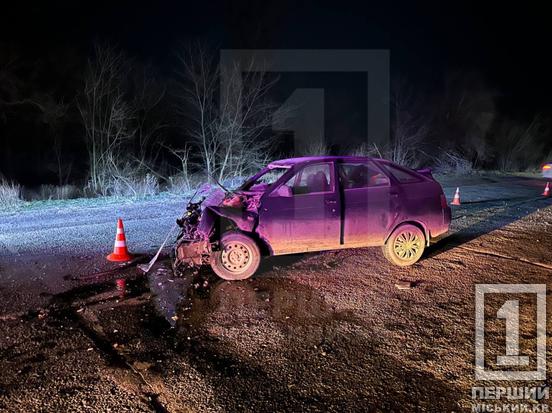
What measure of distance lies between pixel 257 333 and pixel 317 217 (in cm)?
221

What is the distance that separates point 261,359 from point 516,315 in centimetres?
288

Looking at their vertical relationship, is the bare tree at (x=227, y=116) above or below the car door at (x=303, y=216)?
above

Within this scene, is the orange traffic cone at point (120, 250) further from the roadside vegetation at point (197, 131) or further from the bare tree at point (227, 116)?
the bare tree at point (227, 116)

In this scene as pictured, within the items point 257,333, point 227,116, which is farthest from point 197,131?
point 257,333

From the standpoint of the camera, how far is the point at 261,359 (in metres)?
3.86

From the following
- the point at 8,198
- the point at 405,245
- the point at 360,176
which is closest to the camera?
the point at 405,245

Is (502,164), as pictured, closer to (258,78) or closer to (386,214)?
(258,78)

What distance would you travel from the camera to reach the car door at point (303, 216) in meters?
5.98

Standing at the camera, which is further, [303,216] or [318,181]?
[318,181]

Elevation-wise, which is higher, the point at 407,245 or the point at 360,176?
the point at 360,176

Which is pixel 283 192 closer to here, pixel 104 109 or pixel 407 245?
pixel 407 245

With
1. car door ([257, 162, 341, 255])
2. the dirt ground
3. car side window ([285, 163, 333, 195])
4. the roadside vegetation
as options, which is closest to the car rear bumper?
the dirt ground

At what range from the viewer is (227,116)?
64.8ft

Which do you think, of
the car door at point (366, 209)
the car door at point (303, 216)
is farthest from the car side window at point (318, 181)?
the car door at point (366, 209)
